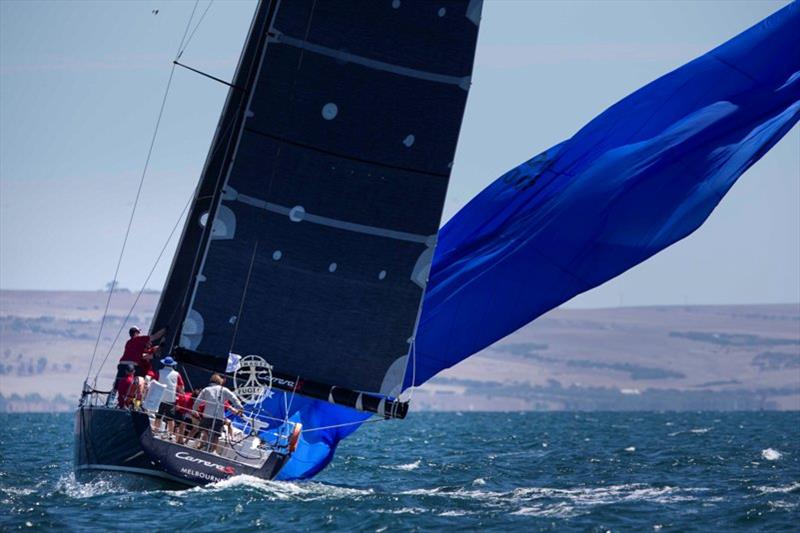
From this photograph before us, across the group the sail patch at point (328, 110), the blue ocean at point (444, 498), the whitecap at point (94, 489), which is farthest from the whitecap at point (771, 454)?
the whitecap at point (94, 489)

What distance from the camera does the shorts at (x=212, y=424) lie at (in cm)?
1652

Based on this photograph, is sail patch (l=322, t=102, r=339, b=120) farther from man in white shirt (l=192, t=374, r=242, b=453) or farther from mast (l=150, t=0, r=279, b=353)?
man in white shirt (l=192, t=374, r=242, b=453)

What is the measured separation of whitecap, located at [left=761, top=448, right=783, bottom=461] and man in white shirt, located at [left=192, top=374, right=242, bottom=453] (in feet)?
44.8

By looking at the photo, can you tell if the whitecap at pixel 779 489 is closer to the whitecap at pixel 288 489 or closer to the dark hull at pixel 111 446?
the whitecap at pixel 288 489

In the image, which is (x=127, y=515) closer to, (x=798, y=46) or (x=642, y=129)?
(x=642, y=129)

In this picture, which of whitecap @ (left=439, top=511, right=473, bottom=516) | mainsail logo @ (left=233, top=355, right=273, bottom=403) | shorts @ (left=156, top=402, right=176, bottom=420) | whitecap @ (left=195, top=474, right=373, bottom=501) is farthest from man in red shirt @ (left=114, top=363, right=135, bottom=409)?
whitecap @ (left=439, top=511, right=473, bottom=516)

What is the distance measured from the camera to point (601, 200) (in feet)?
67.8

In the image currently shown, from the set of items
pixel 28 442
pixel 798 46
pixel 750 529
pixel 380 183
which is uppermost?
pixel 798 46

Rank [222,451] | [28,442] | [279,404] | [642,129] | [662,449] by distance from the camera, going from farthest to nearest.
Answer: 1. [28,442]
2. [662,449]
3. [642,129]
4. [279,404]
5. [222,451]

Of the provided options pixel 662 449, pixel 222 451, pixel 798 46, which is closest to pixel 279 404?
pixel 222 451

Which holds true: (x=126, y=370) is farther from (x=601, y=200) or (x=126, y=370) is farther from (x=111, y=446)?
(x=601, y=200)

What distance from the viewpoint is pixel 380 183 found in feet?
55.2

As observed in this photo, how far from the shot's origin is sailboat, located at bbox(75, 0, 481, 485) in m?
16.7

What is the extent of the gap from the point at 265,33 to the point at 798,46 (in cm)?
909
